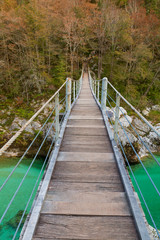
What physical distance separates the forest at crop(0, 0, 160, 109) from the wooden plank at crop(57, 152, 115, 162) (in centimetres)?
1172

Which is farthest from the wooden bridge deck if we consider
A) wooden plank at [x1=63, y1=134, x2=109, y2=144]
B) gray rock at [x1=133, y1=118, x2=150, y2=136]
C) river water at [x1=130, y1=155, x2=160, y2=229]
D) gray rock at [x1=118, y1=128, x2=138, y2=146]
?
gray rock at [x1=133, y1=118, x2=150, y2=136]

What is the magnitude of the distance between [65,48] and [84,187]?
15.8m

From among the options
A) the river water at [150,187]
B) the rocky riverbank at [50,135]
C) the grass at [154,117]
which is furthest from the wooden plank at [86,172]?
the grass at [154,117]

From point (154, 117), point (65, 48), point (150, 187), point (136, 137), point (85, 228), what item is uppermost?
point (65, 48)

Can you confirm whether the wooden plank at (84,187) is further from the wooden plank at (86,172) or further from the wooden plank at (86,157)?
the wooden plank at (86,157)

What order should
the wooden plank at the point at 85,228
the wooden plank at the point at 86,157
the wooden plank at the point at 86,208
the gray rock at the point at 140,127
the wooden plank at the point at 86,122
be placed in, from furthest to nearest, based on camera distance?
the gray rock at the point at 140,127, the wooden plank at the point at 86,122, the wooden plank at the point at 86,157, the wooden plank at the point at 86,208, the wooden plank at the point at 85,228

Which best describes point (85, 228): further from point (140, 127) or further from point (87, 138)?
point (140, 127)

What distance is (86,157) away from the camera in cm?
245

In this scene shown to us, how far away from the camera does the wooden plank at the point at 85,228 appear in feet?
4.36

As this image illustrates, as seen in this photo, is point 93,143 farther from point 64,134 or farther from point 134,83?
point 134,83

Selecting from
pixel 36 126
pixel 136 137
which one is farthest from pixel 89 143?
pixel 36 126

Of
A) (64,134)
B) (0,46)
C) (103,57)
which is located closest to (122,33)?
(103,57)

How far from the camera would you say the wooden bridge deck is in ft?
4.51

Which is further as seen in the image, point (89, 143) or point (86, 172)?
point (89, 143)
